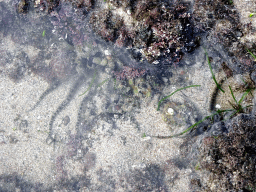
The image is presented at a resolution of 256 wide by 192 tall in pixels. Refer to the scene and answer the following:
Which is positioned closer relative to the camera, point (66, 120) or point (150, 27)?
point (150, 27)

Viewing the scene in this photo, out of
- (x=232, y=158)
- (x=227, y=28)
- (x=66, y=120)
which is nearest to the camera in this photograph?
(x=232, y=158)

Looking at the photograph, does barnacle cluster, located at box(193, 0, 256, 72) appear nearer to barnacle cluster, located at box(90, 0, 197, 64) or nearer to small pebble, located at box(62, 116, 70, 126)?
barnacle cluster, located at box(90, 0, 197, 64)

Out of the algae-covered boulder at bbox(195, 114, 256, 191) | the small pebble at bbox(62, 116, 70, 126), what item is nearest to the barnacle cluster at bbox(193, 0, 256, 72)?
the algae-covered boulder at bbox(195, 114, 256, 191)

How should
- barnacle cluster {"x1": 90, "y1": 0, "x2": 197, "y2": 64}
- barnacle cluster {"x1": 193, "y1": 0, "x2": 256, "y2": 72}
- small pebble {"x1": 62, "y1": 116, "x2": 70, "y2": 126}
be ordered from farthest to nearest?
small pebble {"x1": 62, "y1": 116, "x2": 70, "y2": 126} → barnacle cluster {"x1": 90, "y1": 0, "x2": 197, "y2": 64} → barnacle cluster {"x1": 193, "y1": 0, "x2": 256, "y2": 72}

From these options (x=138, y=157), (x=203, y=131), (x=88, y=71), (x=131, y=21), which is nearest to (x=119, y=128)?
(x=138, y=157)

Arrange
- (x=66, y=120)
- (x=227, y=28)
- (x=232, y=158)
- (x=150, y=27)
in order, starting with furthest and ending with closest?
(x=66, y=120)
(x=150, y=27)
(x=227, y=28)
(x=232, y=158)

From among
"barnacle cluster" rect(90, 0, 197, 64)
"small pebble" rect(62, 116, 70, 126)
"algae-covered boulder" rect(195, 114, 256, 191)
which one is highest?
"barnacle cluster" rect(90, 0, 197, 64)

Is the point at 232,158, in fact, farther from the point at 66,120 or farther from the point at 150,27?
the point at 66,120

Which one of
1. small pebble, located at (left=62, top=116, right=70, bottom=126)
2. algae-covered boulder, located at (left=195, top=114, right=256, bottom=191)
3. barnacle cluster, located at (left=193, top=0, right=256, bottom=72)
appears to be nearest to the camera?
algae-covered boulder, located at (left=195, top=114, right=256, bottom=191)

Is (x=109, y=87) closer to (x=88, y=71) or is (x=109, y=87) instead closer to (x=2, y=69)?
(x=88, y=71)

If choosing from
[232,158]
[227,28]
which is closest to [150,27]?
[227,28]

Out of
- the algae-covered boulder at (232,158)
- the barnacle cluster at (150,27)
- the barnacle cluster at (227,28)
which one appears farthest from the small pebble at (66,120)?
the barnacle cluster at (227,28)
